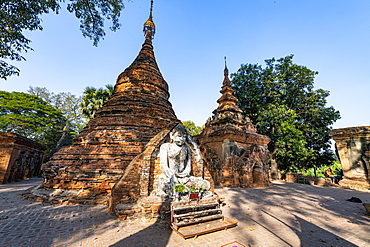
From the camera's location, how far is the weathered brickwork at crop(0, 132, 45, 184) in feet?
39.4

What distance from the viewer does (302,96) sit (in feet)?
67.0

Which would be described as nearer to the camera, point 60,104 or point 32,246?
point 32,246

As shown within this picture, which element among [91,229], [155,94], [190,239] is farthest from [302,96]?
[91,229]

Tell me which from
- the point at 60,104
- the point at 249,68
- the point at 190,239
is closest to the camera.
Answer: the point at 190,239

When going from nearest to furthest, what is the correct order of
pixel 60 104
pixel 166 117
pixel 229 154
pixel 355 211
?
1. pixel 355 211
2. pixel 166 117
3. pixel 229 154
4. pixel 60 104

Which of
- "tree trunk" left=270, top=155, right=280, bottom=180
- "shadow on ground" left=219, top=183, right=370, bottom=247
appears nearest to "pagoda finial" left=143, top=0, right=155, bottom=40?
"shadow on ground" left=219, top=183, right=370, bottom=247

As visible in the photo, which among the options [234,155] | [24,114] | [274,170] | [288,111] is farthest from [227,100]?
[24,114]

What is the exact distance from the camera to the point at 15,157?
500 inches

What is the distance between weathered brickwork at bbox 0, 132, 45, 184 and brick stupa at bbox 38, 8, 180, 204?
8.33m

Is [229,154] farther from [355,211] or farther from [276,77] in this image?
[276,77]

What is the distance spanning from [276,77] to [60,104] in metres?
34.8

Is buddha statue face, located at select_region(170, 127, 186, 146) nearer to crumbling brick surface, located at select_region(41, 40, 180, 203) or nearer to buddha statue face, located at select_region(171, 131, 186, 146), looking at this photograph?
buddha statue face, located at select_region(171, 131, 186, 146)

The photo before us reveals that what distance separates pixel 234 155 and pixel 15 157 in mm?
16123

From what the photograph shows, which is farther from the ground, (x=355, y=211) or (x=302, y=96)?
(x=302, y=96)
